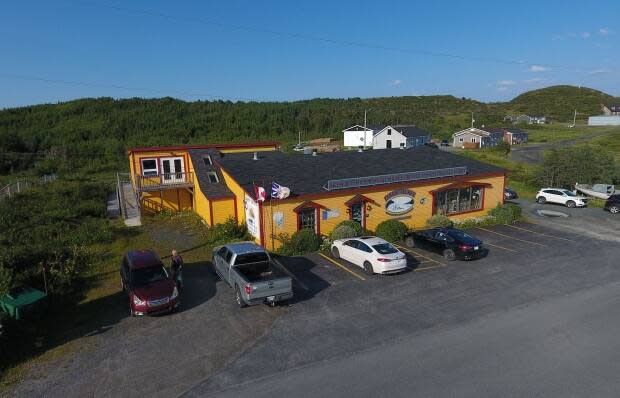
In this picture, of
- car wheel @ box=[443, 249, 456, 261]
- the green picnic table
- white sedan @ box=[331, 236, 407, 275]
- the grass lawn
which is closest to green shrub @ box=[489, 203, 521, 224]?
car wheel @ box=[443, 249, 456, 261]

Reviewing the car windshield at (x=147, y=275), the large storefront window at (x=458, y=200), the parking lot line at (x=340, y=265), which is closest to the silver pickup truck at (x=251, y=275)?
the car windshield at (x=147, y=275)

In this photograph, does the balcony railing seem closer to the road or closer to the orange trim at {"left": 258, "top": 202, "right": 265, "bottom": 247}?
the orange trim at {"left": 258, "top": 202, "right": 265, "bottom": 247}

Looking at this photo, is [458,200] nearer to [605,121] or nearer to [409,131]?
[409,131]

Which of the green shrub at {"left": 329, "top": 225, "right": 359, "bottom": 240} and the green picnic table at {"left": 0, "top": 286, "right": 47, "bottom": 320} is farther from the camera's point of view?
the green shrub at {"left": 329, "top": 225, "right": 359, "bottom": 240}

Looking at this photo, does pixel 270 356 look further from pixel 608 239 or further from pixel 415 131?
pixel 415 131

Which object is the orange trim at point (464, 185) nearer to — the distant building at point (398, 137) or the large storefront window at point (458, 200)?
the large storefront window at point (458, 200)

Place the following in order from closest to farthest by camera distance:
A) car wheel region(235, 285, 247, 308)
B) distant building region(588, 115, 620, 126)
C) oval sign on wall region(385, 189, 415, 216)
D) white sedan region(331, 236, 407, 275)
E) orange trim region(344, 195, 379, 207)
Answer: car wheel region(235, 285, 247, 308) < white sedan region(331, 236, 407, 275) < orange trim region(344, 195, 379, 207) < oval sign on wall region(385, 189, 415, 216) < distant building region(588, 115, 620, 126)

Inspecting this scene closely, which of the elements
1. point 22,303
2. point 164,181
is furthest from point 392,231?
point 22,303

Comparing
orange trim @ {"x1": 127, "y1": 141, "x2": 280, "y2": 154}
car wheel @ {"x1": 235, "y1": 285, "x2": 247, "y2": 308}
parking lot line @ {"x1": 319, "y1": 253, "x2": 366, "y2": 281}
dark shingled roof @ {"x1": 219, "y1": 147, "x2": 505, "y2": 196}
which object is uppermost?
orange trim @ {"x1": 127, "y1": 141, "x2": 280, "y2": 154}
